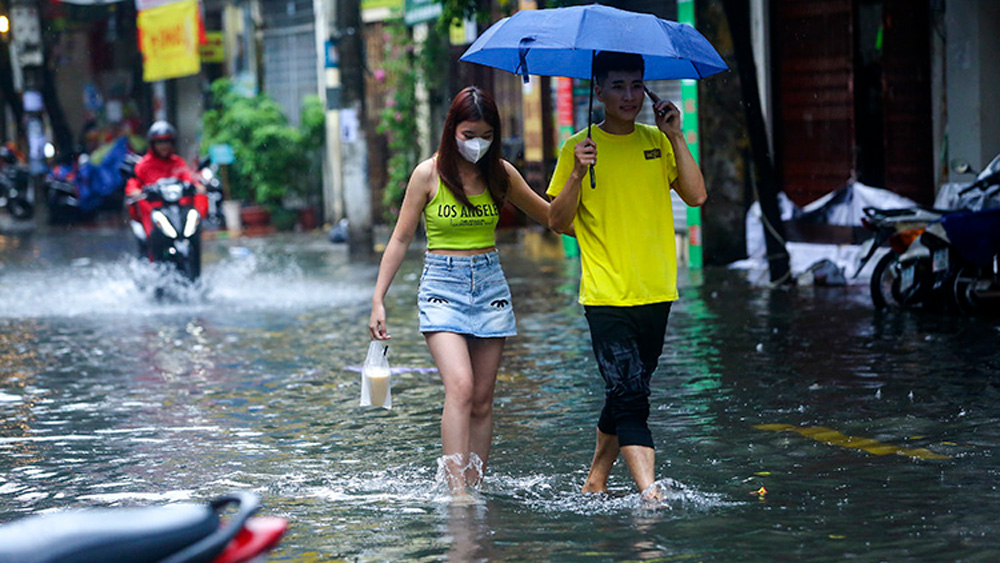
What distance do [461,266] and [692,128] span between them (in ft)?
37.0

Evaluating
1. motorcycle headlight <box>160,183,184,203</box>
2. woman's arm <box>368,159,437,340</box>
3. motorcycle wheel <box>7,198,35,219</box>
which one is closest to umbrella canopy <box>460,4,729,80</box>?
woman's arm <box>368,159,437,340</box>

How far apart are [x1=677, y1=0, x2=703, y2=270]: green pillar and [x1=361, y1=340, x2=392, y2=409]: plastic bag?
10.9 meters

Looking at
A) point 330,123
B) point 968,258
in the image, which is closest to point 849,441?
point 968,258

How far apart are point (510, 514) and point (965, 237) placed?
6428 millimetres

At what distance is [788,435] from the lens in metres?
7.67

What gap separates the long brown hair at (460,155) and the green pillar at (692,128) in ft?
35.5

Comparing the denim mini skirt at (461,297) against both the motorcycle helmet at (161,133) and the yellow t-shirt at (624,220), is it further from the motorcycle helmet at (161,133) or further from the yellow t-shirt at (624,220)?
the motorcycle helmet at (161,133)

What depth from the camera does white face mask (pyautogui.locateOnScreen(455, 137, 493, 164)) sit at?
21.3 feet

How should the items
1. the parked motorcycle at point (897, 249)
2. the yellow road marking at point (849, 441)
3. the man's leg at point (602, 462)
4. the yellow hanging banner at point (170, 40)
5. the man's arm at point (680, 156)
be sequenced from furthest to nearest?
1. the yellow hanging banner at point (170, 40)
2. the parked motorcycle at point (897, 249)
3. the yellow road marking at point (849, 441)
4. the man's leg at point (602, 462)
5. the man's arm at point (680, 156)

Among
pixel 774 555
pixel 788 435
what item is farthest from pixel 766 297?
pixel 774 555

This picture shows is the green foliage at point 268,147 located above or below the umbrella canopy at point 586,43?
below

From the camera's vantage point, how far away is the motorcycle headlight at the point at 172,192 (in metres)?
15.6

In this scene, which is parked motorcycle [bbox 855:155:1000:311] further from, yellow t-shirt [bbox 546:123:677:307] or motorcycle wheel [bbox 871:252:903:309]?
yellow t-shirt [bbox 546:123:677:307]

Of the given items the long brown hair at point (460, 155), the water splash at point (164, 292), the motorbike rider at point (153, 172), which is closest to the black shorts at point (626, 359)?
the long brown hair at point (460, 155)
